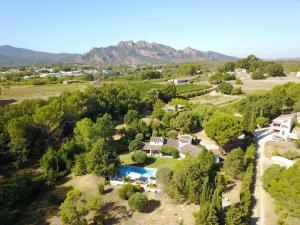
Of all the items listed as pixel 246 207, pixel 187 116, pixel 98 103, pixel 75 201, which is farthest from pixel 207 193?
pixel 98 103

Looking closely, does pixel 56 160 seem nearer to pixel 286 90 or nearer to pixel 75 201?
pixel 75 201

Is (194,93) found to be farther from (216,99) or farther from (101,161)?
(101,161)

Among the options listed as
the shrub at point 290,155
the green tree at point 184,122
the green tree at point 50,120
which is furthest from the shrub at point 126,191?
the shrub at point 290,155

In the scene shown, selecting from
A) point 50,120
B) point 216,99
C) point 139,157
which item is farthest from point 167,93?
point 139,157

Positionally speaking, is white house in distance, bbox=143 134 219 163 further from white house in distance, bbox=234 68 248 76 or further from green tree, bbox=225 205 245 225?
white house in distance, bbox=234 68 248 76

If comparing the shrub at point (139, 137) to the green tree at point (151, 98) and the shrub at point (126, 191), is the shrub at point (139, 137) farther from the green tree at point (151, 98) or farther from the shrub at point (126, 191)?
the green tree at point (151, 98)
